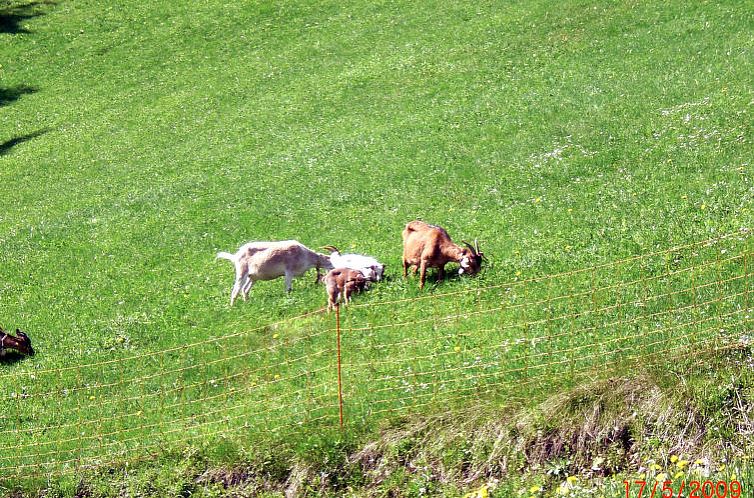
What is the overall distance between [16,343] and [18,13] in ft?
103

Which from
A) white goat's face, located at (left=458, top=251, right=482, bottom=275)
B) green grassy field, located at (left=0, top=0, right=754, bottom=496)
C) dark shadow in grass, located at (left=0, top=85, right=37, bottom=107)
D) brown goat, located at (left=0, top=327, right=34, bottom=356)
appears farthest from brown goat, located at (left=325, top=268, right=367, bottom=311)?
dark shadow in grass, located at (left=0, top=85, right=37, bottom=107)

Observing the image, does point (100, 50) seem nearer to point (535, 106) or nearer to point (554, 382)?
point (535, 106)

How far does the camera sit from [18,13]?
148 ft

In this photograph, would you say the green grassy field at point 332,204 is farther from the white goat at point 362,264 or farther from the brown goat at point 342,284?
the white goat at point 362,264

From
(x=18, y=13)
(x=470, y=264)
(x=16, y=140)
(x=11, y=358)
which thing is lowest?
(x=16, y=140)

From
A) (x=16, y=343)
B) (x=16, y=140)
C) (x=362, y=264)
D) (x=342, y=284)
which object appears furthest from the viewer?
(x=16, y=140)

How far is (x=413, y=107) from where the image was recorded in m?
30.7

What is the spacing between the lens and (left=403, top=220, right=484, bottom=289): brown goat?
17375mm

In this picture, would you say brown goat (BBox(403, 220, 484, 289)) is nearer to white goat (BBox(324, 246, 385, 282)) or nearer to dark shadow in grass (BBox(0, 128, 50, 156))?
white goat (BBox(324, 246, 385, 282))

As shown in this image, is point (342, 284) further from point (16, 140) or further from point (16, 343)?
point (16, 140)

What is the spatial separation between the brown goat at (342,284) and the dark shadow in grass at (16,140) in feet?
66.9

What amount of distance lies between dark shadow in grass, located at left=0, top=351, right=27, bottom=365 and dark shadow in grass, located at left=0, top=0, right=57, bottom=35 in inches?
1139

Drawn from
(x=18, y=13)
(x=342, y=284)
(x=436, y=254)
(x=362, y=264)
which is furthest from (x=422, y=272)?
(x=18, y=13)

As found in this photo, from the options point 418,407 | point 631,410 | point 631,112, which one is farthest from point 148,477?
point 631,112
